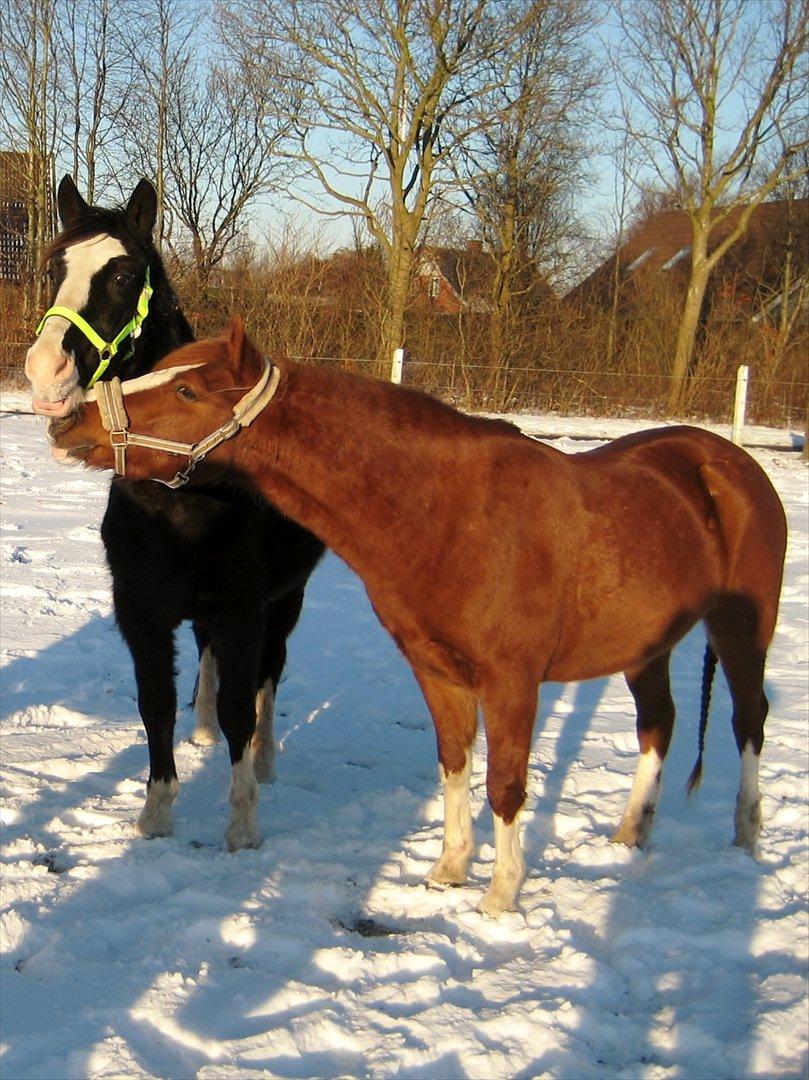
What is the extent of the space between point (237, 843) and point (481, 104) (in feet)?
63.7

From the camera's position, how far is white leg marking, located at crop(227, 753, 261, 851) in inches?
137

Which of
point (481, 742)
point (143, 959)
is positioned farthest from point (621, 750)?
point (143, 959)

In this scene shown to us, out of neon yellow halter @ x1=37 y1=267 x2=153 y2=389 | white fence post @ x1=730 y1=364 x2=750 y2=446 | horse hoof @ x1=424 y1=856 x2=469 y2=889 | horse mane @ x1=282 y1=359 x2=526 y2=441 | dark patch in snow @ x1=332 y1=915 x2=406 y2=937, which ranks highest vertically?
white fence post @ x1=730 y1=364 x2=750 y2=446

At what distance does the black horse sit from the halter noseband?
458mm

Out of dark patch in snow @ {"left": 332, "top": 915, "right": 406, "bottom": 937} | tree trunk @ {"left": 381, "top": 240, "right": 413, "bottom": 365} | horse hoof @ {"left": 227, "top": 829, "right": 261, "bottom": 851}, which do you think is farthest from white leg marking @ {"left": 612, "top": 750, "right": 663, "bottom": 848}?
tree trunk @ {"left": 381, "top": 240, "right": 413, "bottom": 365}

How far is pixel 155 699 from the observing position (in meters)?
3.53

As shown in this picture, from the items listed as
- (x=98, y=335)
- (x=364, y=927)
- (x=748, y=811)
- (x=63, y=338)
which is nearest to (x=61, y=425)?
(x=63, y=338)

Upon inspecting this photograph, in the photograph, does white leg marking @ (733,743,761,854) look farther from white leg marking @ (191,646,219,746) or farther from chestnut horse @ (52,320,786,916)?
white leg marking @ (191,646,219,746)

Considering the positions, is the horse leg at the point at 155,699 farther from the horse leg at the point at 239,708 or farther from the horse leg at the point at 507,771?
the horse leg at the point at 507,771

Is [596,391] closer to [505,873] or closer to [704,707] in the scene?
[704,707]

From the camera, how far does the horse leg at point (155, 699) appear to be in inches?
137

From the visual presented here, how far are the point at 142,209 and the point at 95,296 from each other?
55cm

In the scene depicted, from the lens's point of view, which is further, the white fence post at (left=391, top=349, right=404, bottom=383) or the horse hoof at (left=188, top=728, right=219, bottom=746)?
the white fence post at (left=391, top=349, right=404, bottom=383)

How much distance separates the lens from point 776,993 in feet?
8.65
